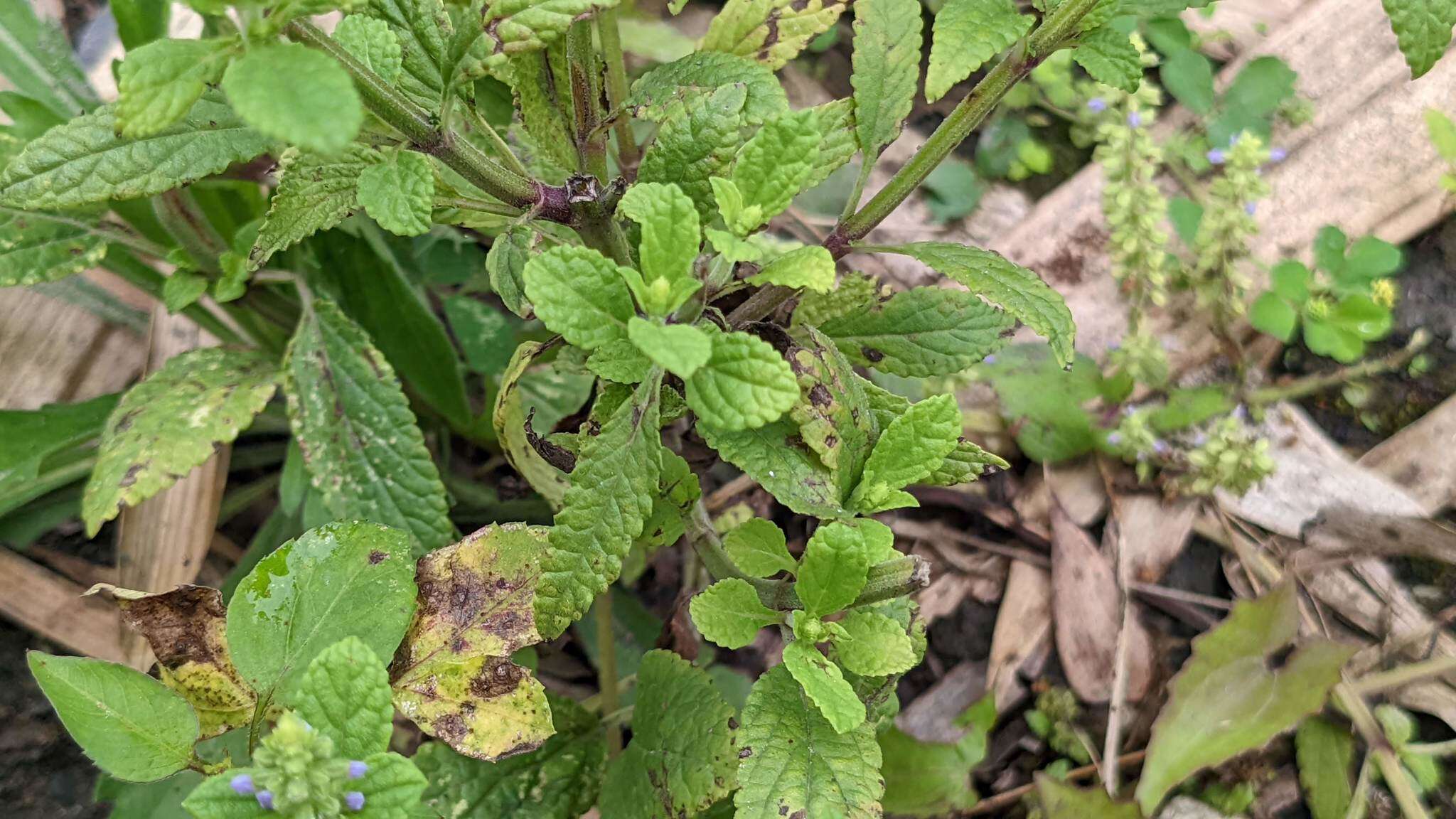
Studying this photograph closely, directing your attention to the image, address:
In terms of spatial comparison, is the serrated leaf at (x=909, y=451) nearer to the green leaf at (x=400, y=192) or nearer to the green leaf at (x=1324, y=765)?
the green leaf at (x=400, y=192)

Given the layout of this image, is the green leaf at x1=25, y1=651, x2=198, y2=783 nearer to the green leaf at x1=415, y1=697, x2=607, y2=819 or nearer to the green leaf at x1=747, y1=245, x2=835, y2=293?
the green leaf at x1=415, y1=697, x2=607, y2=819

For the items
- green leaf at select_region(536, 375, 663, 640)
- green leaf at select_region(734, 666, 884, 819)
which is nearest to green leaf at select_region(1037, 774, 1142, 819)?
green leaf at select_region(734, 666, 884, 819)

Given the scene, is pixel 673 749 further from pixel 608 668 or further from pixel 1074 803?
pixel 1074 803

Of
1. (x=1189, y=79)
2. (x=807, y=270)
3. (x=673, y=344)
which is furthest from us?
(x=1189, y=79)

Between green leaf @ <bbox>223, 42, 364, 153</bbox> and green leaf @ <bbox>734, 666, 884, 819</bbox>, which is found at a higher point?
green leaf @ <bbox>223, 42, 364, 153</bbox>

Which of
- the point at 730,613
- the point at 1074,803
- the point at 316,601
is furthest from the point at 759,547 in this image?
the point at 1074,803
